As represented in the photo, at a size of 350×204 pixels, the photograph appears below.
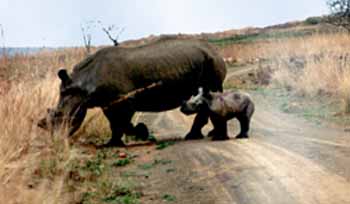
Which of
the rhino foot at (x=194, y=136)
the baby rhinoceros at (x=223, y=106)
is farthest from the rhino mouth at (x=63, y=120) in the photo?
the rhino foot at (x=194, y=136)

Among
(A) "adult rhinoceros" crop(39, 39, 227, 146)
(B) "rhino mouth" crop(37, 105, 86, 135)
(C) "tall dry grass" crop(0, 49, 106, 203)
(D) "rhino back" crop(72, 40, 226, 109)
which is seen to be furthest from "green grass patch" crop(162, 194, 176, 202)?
(D) "rhino back" crop(72, 40, 226, 109)

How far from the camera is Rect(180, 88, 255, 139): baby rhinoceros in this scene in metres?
12.3

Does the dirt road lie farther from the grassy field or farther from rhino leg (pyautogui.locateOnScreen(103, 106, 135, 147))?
rhino leg (pyautogui.locateOnScreen(103, 106, 135, 147))

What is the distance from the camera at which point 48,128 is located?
37.3 feet

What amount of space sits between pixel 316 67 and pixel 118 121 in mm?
10590

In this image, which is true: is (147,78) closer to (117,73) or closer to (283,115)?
(117,73)

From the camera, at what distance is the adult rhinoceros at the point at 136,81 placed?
12461 millimetres

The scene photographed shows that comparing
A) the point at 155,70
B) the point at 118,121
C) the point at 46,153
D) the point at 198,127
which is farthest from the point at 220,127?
the point at 46,153

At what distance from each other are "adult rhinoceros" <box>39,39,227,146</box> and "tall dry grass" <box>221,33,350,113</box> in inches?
175

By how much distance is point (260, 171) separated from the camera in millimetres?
9031

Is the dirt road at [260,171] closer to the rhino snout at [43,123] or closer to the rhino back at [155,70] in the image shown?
the rhino back at [155,70]

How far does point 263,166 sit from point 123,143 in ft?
13.3

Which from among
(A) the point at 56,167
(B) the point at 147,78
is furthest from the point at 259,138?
(A) the point at 56,167

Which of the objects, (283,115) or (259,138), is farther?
(283,115)
